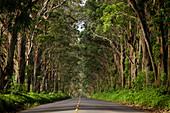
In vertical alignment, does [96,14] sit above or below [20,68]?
above

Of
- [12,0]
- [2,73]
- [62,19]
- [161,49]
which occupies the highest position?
[62,19]

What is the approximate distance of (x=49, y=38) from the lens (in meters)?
25.8

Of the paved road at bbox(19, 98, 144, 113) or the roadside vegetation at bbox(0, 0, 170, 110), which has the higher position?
the roadside vegetation at bbox(0, 0, 170, 110)

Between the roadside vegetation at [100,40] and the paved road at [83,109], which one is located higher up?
the roadside vegetation at [100,40]

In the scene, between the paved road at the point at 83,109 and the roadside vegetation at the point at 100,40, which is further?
the roadside vegetation at the point at 100,40

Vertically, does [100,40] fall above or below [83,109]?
above

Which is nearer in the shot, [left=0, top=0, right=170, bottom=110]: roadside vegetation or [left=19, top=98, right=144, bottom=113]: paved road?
[left=19, top=98, right=144, bottom=113]: paved road

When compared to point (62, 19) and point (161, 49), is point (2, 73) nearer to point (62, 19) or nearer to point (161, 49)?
point (161, 49)

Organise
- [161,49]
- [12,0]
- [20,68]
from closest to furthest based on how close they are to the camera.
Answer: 1. [12,0]
2. [161,49]
3. [20,68]

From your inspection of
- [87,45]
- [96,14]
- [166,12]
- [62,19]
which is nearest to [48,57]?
[87,45]

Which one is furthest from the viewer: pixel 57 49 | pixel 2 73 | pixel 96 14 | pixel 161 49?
pixel 57 49

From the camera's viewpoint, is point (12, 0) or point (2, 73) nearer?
point (12, 0)

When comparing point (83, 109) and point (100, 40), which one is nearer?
point (83, 109)

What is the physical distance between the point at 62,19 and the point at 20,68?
11260 millimetres
